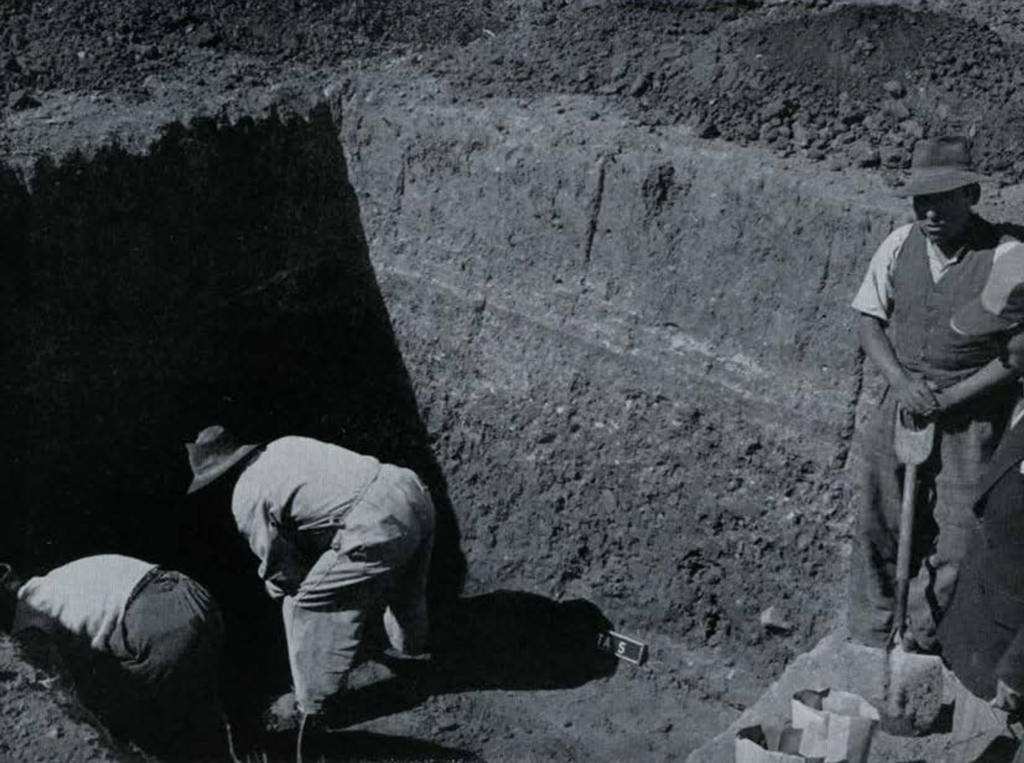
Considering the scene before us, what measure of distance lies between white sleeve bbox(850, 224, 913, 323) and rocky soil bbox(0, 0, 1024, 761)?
3.07 feet

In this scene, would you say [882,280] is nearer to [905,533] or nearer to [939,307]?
[939,307]

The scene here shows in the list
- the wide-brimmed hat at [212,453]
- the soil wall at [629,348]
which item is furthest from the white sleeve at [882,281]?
the wide-brimmed hat at [212,453]

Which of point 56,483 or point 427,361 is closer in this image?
point 56,483

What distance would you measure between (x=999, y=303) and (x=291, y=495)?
10.1 feet

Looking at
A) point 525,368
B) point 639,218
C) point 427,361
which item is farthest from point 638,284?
point 427,361

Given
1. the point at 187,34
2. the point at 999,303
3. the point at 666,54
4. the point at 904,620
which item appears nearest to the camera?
the point at 999,303

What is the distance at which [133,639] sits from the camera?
19.4 feet

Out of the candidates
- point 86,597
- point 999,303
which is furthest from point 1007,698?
point 86,597

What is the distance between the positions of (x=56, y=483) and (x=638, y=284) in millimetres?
2920

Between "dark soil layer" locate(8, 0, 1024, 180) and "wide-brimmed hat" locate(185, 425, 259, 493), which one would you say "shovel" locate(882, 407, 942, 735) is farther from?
"wide-brimmed hat" locate(185, 425, 259, 493)

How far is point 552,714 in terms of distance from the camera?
6.71m

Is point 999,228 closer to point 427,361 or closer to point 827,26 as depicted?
point 827,26

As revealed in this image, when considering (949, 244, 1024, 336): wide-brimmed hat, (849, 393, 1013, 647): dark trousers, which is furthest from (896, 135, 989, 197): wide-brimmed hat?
(849, 393, 1013, 647): dark trousers

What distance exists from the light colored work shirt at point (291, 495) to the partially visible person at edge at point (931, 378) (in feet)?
7.25
